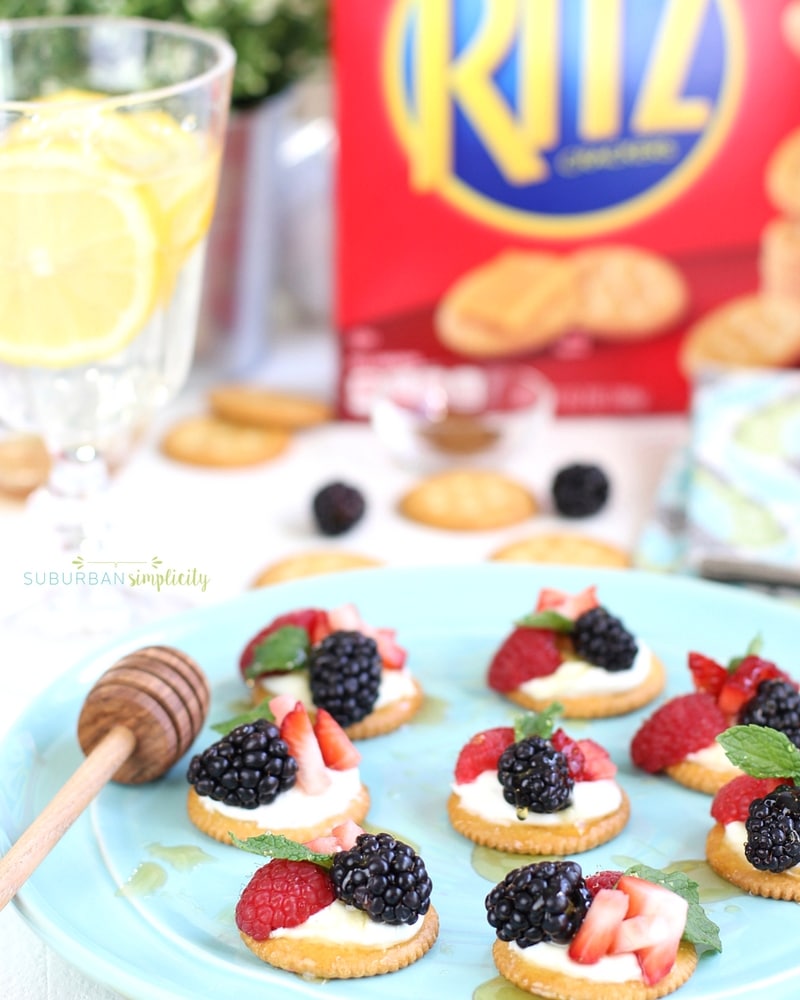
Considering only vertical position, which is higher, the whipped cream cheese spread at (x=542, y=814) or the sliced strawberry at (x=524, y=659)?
the sliced strawberry at (x=524, y=659)

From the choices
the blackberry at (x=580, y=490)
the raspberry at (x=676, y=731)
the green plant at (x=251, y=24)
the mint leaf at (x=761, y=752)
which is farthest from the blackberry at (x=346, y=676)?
the green plant at (x=251, y=24)

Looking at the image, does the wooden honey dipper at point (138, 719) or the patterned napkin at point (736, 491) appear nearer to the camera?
the wooden honey dipper at point (138, 719)

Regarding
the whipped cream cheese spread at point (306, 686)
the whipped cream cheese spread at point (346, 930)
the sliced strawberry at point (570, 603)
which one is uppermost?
the sliced strawberry at point (570, 603)

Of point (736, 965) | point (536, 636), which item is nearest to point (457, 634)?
point (536, 636)

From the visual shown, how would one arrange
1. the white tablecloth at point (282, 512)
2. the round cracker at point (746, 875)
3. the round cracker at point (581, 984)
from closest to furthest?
the round cracker at point (581, 984)
the round cracker at point (746, 875)
the white tablecloth at point (282, 512)

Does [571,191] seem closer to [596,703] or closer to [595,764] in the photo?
[596,703]

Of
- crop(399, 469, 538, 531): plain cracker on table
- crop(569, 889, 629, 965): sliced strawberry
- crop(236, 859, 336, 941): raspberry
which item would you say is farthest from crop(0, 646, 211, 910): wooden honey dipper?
crop(399, 469, 538, 531): plain cracker on table

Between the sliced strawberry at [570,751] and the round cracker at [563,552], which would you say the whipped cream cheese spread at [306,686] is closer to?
the sliced strawberry at [570,751]

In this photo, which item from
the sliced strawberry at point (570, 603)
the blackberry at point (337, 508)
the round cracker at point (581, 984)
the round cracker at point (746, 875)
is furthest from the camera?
the blackberry at point (337, 508)
